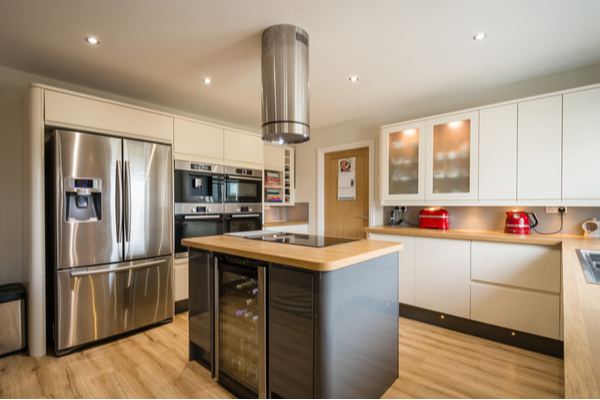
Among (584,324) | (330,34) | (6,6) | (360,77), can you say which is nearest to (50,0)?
(6,6)

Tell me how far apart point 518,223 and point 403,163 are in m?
1.20

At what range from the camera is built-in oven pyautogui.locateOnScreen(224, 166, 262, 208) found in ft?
11.5

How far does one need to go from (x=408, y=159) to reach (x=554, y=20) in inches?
62.0

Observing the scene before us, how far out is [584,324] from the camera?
684mm

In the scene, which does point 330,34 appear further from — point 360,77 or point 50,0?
point 50,0

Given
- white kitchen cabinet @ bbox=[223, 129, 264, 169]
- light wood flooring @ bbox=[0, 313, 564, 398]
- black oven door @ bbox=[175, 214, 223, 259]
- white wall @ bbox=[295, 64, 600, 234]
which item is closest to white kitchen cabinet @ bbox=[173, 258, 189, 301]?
black oven door @ bbox=[175, 214, 223, 259]

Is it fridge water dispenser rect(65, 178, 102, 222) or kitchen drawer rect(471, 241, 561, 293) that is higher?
fridge water dispenser rect(65, 178, 102, 222)

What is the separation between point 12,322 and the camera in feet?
7.31

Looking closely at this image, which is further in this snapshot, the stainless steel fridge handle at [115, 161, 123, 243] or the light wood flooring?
the stainless steel fridge handle at [115, 161, 123, 243]

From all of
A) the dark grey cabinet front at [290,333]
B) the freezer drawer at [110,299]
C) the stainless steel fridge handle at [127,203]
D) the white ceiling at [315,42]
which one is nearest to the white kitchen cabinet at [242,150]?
the white ceiling at [315,42]

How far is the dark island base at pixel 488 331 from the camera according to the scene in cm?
223

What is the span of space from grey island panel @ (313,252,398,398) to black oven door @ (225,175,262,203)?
2.27m

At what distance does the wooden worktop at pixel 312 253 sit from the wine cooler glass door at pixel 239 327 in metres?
0.11

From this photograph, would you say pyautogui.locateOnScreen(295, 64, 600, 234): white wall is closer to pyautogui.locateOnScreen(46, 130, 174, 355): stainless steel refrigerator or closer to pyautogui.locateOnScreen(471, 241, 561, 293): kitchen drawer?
pyautogui.locateOnScreen(471, 241, 561, 293): kitchen drawer
